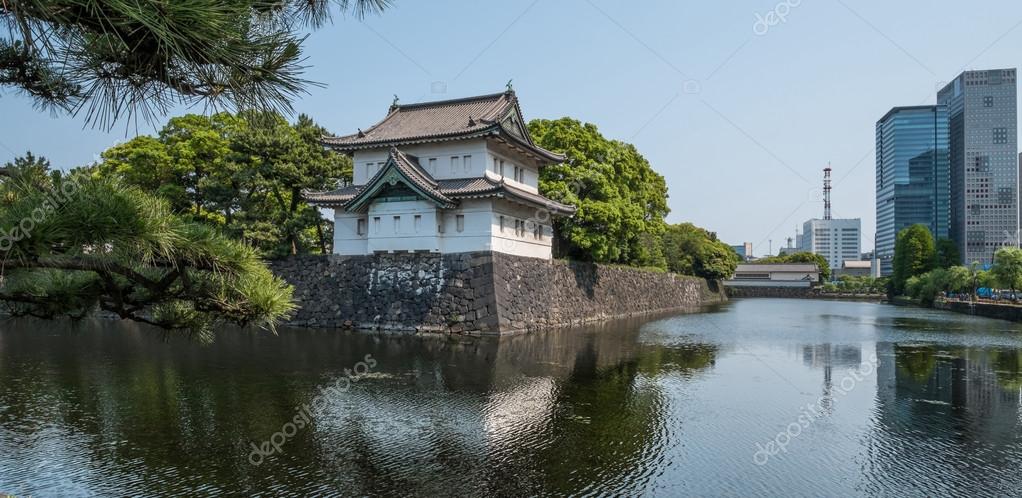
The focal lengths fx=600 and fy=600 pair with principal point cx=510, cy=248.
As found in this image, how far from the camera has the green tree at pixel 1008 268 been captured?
38000 mm

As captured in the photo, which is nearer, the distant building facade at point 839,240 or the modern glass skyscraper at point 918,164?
the modern glass skyscraper at point 918,164

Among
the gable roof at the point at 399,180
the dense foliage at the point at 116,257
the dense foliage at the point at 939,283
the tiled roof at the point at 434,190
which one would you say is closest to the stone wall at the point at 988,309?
the dense foliage at the point at 939,283

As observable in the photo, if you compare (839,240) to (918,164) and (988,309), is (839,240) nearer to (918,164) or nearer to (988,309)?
(918,164)

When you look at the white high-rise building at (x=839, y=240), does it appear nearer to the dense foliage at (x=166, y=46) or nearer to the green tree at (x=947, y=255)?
the green tree at (x=947, y=255)

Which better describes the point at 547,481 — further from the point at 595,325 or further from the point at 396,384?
the point at 595,325

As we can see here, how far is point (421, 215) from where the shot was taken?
23.4m

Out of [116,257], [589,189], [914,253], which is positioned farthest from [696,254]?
[116,257]

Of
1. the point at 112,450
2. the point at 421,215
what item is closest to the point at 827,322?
the point at 421,215

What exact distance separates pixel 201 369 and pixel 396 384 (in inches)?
199

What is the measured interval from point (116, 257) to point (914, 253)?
72.0 meters

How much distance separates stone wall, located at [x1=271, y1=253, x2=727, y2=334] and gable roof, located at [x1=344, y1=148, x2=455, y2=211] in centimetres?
218

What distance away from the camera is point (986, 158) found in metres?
81.9

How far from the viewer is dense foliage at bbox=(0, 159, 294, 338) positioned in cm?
298

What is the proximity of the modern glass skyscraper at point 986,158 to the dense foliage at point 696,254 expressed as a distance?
4288 cm
